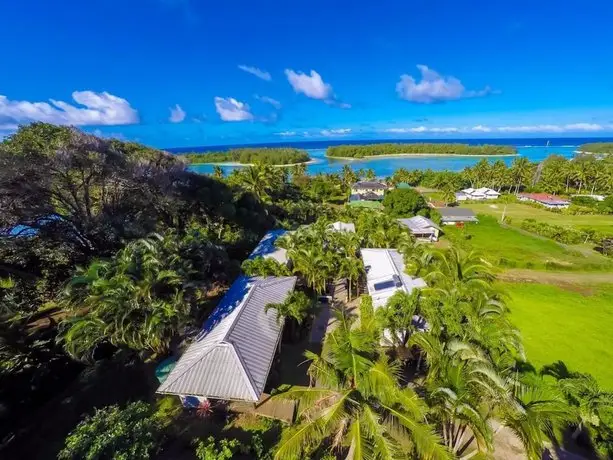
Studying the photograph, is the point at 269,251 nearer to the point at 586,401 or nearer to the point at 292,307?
the point at 292,307

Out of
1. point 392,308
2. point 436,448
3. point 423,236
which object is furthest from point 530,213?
point 436,448

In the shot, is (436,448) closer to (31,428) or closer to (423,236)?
(31,428)

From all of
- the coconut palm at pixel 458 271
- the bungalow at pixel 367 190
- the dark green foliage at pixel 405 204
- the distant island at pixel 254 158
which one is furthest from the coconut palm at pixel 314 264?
the distant island at pixel 254 158

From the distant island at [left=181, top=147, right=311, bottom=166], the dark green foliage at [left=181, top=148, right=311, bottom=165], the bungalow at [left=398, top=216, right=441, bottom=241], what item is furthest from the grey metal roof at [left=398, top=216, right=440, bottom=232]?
the distant island at [left=181, top=147, right=311, bottom=166]

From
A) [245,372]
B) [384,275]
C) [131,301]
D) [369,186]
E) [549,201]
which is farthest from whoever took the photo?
[369,186]

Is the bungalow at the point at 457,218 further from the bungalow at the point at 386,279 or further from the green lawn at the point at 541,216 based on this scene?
the bungalow at the point at 386,279

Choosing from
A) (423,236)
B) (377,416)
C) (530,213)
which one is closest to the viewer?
(377,416)

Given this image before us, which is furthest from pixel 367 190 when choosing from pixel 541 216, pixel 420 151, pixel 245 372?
pixel 420 151
